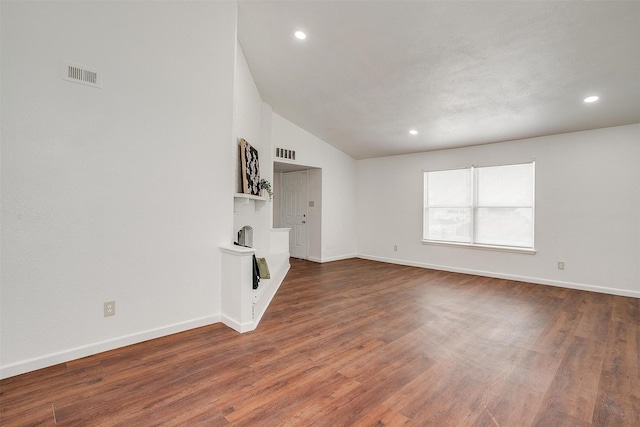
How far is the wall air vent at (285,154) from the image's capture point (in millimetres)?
5773

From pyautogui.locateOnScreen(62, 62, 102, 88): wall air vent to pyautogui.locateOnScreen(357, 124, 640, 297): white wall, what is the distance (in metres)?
5.58

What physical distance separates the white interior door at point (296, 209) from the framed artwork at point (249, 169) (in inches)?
102

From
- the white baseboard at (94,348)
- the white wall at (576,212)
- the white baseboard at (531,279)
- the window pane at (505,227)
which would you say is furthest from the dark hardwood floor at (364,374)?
the window pane at (505,227)

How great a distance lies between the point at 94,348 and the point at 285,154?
4.30 meters

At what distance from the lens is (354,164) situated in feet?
24.4

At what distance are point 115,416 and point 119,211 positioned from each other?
Answer: 1.51 m

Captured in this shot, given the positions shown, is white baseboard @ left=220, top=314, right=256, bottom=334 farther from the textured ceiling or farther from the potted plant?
the textured ceiling

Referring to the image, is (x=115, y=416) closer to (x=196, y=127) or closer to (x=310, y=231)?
(x=196, y=127)

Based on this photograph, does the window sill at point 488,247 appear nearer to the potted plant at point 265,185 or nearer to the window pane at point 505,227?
the window pane at point 505,227

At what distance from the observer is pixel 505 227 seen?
529 centimetres

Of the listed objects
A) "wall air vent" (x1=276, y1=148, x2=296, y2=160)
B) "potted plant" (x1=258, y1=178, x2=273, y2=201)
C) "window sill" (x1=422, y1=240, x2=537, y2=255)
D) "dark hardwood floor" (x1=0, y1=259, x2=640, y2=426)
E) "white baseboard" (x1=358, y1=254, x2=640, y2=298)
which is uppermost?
"wall air vent" (x1=276, y1=148, x2=296, y2=160)

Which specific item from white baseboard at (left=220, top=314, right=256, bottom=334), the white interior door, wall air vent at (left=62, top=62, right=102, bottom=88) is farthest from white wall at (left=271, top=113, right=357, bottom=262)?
white baseboard at (left=220, top=314, right=256, bottom=334)

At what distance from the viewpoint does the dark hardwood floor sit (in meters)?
1.71

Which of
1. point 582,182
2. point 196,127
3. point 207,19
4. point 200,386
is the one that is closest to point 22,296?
point 200,386
